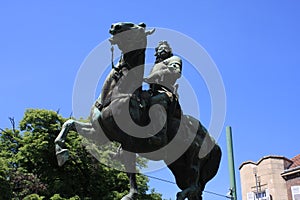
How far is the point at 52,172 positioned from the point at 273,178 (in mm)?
18654

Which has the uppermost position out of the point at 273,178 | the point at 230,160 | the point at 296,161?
the point at 296,161

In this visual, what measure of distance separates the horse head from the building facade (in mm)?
31502

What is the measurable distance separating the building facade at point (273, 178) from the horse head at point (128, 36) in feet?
103

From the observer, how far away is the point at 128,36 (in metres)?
6.40

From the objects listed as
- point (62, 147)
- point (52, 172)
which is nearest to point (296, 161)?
point (52, 172)

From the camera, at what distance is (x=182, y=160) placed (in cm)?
738

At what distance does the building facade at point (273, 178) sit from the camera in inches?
1417

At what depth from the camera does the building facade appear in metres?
36.0

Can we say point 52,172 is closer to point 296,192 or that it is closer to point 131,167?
point 296,192

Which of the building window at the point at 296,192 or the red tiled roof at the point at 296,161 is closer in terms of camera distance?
the building window at the point at 296,192

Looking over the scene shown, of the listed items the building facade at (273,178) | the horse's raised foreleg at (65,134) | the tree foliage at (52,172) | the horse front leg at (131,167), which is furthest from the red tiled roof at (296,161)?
the horse's raised foreleg at (65,134)

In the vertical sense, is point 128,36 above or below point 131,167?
above

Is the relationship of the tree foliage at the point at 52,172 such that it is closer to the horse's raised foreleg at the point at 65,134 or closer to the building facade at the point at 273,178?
the building facade at the point at 273,178

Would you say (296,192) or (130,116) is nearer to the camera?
(130,116)
